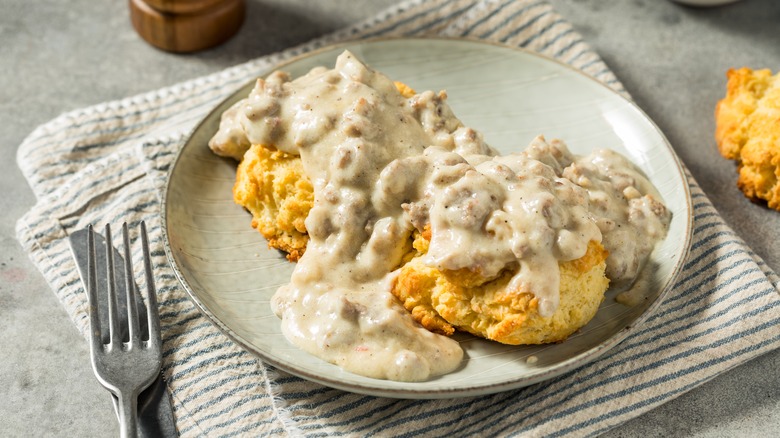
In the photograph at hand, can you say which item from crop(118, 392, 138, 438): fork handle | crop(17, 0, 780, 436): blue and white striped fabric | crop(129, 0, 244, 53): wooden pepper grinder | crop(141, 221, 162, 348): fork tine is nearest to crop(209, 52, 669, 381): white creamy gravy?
crop(17, 0, 780, 436): blue and white striped fabric

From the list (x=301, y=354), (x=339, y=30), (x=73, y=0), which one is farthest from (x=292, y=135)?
(x=73, y=0)

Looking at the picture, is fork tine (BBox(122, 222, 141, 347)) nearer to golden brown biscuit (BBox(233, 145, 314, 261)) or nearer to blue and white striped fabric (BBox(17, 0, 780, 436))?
blue and white striped fabric (BBox(17, 0, 780, 436))

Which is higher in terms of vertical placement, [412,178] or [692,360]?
[412,178]

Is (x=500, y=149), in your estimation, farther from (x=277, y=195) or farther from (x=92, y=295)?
(x=92, y=295)

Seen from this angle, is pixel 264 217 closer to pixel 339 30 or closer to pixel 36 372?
pixel 36 372

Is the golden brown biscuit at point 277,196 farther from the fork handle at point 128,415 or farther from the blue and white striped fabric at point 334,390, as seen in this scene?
the fork handle at point 128,415

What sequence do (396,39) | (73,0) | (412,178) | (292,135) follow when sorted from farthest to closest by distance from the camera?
(73,0) < (396,39) < (292,135) < (412,178)

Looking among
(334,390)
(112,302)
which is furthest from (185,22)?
(334,390)
